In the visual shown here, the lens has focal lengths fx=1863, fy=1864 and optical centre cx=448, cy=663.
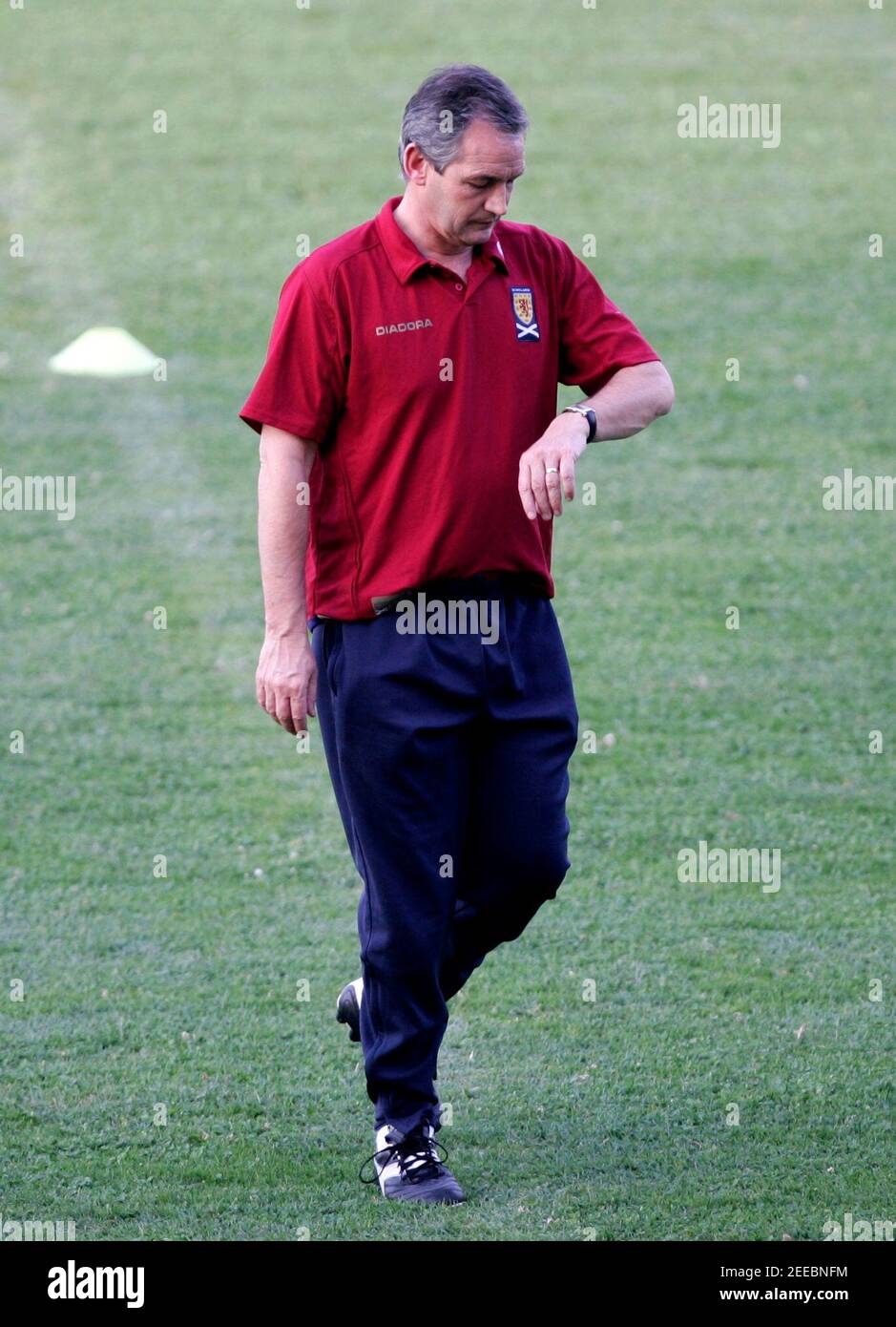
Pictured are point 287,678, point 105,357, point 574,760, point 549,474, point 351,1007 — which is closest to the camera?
point 549,474

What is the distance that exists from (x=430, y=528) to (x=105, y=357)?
315 inches

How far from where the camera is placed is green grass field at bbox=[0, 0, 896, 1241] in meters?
4.34

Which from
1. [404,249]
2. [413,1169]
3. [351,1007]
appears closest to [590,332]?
[404,249]

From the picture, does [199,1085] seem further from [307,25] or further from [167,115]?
[307,25]

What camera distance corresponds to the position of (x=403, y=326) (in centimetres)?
377

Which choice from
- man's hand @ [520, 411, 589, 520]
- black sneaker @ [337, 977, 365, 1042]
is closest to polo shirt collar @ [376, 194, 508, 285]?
man's hand @ [520, 411, 589, 520]

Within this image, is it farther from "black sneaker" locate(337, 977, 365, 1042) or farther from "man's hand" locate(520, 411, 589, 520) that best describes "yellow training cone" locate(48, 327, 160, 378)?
"man's hand" locate(520, 411, 589, 520)

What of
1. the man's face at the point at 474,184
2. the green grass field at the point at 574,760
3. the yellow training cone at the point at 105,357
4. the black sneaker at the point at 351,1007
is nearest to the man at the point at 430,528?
the man's face at the point at 474,184

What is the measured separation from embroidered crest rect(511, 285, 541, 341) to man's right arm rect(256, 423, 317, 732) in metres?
0.50

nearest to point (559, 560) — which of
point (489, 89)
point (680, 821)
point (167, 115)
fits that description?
point (680, 821)

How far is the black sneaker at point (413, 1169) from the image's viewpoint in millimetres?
4055

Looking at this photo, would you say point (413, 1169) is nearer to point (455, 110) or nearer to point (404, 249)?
point (404, 249)

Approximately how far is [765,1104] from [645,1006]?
57cm

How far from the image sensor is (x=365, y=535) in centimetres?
388
